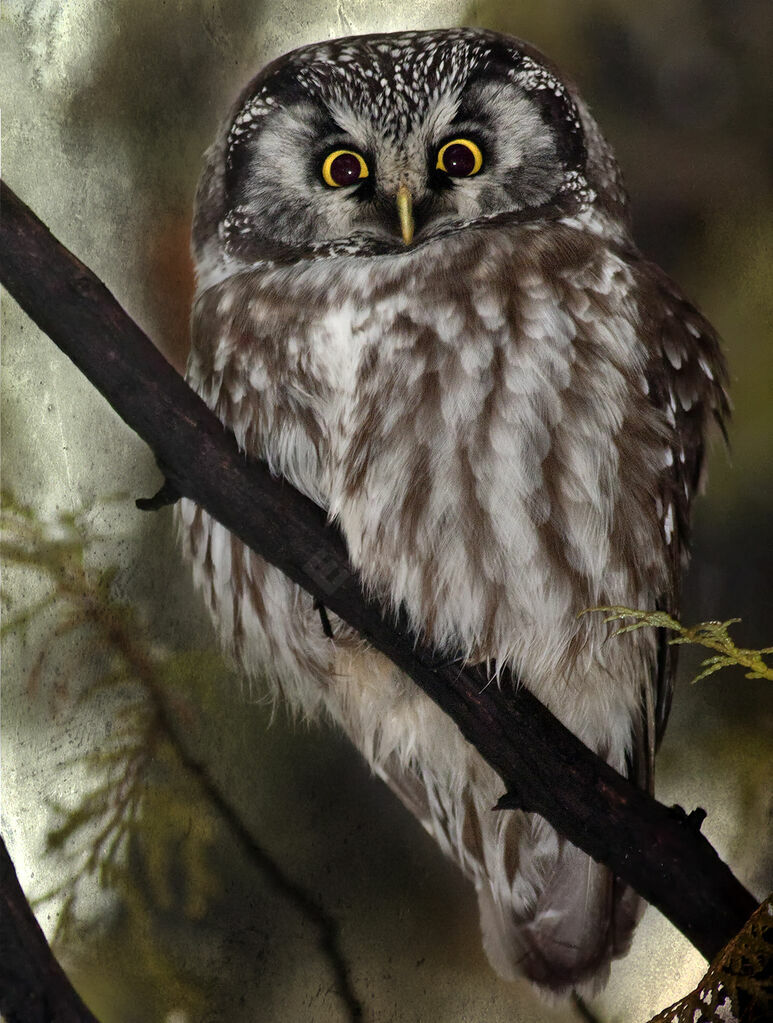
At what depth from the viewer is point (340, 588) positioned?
4.25ft

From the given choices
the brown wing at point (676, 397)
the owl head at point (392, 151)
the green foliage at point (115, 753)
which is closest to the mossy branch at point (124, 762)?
the green foliage at point (115, 753)

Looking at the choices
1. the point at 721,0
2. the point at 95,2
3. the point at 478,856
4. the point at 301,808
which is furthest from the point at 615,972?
the point at 95,2

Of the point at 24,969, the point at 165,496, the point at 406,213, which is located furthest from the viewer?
the point at 406,213

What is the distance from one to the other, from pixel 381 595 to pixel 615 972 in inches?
26.2

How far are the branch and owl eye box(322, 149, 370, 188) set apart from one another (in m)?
0.42

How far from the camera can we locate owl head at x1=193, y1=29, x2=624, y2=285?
4.63ft

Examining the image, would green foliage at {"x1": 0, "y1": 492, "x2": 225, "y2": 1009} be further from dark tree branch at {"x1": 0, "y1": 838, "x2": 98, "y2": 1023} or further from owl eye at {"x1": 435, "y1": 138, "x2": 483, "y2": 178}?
owl eye at {"x1": 435, "y1": 138, "x2": 483, "y2": 178}

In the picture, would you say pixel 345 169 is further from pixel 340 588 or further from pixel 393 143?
pixel 340 588

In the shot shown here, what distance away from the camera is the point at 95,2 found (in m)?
1.47

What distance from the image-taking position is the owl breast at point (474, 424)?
1.37m

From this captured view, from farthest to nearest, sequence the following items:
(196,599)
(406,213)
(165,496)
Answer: (196,599) < (406,213) < (165,496)

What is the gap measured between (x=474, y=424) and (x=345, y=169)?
0.40 metres

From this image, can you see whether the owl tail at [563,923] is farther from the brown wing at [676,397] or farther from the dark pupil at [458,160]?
the dark pupil at [458,160]

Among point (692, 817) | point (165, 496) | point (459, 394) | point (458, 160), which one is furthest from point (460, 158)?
point (692, 817)
